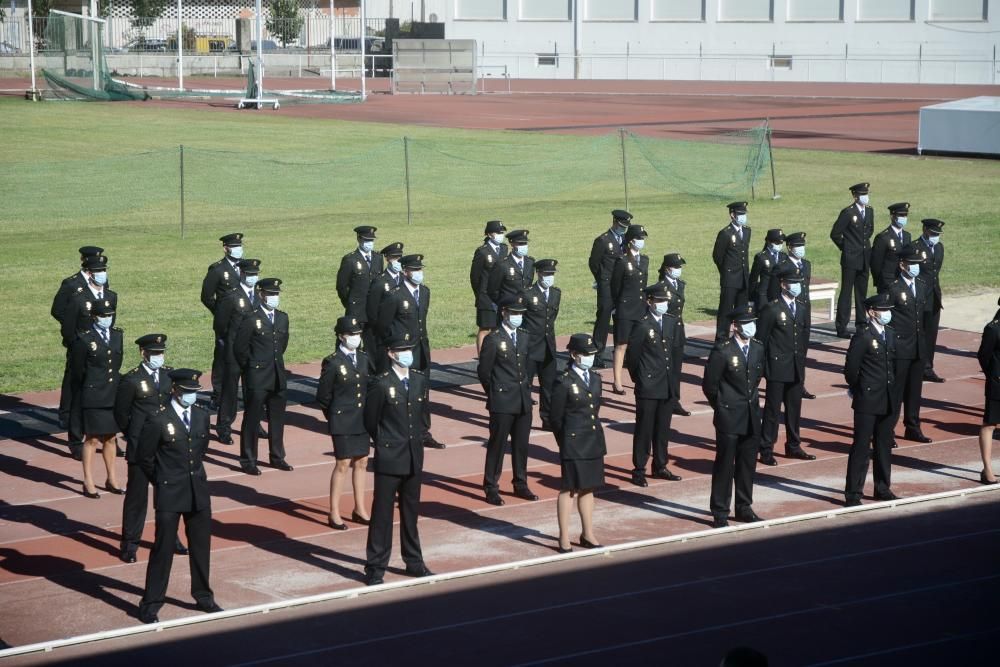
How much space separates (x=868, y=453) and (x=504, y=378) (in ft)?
10.9

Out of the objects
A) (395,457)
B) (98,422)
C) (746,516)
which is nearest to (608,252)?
(746,516)

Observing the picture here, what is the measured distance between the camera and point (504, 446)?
12.8 m

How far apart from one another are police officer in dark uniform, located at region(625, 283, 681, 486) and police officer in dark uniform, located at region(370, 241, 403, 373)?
2.85 metres

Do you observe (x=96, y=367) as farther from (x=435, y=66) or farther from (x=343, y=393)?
(x=435, y=66)

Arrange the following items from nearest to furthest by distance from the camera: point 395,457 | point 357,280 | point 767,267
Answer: point 395,457 → point 357,280 → point 767,267

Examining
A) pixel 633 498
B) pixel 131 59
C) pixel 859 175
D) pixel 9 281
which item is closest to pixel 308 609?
pixel 633 498

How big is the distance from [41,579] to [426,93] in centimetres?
4997

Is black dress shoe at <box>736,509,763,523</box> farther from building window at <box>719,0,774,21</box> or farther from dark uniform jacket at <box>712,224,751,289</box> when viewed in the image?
building window at <box>719,0,774,21</box>

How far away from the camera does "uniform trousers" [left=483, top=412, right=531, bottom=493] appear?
12.7 m

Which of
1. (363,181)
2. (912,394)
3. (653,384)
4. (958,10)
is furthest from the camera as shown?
(958,10)

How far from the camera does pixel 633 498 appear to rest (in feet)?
42.4

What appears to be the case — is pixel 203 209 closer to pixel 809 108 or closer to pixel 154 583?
pixel 154 583

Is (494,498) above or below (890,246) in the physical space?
below

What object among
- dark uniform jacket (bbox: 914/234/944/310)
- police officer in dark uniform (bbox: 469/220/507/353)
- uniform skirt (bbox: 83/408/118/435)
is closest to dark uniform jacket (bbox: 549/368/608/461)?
uniform skirt (bbox: 83/408/118/435)
